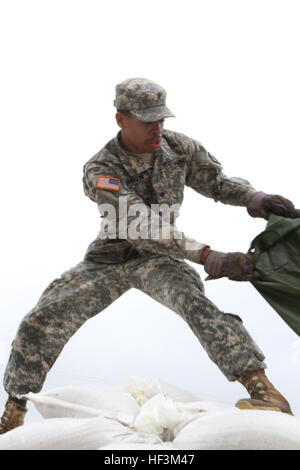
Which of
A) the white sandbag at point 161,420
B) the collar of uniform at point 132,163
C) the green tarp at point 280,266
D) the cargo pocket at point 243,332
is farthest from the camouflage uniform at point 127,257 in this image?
the white sandbag at point 161,420

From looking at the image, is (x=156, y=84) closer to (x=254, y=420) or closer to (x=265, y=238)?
(x=265, y=238)

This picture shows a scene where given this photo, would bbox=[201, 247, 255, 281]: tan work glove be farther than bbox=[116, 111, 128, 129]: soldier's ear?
No

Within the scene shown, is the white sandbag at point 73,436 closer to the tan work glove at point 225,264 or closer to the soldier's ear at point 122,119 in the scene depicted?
the tan work glove at point 225,264

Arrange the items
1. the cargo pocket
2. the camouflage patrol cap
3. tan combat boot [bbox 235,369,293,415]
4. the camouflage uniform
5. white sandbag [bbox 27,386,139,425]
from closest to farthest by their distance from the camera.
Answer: tan combat boot [bbox 235,369,293,415], white sandbag [bbox 27,386,139,425], the cargo pocket, the camouflage uniform, the camouflage patrol cap

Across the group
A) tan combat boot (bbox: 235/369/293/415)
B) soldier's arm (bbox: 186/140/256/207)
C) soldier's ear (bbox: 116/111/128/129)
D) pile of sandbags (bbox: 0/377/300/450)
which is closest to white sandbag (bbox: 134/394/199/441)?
pile of sandbags (bbox: 0/377/300/450)

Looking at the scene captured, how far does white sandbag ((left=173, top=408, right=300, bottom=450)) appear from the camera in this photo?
1.91 meters

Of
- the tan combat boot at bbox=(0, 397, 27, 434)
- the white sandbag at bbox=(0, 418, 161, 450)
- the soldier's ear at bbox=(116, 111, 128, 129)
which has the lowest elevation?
the tan combat boot at bbox=(0, 397, 27, 434)

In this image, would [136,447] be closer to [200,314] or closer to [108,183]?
[200,314]

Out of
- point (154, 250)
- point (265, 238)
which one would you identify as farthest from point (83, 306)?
point (265, 238)

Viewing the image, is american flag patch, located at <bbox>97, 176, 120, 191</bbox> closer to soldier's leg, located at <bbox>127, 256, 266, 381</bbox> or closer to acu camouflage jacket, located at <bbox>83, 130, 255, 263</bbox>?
acu camouflage jacket, located at <bbox>83, 130, 255, 263</bbox>

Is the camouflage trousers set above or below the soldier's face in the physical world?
below

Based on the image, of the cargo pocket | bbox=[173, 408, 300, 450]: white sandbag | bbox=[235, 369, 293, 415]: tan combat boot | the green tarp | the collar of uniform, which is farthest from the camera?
the collar of uniform

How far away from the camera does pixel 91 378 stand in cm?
377

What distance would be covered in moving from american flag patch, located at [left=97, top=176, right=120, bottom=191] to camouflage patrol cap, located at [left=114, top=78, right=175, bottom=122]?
27cm
